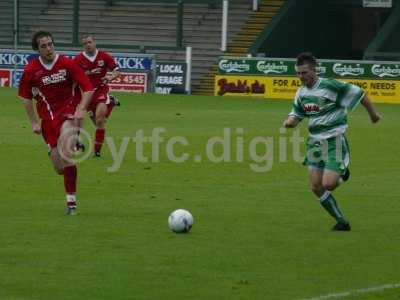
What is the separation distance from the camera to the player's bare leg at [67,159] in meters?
15.5

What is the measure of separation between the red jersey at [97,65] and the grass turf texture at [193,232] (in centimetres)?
159

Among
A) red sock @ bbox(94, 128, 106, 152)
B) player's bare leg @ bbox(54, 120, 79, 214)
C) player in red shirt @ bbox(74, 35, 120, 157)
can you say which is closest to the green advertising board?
player in red shirt @ bbox(74, 35, 120, 157)

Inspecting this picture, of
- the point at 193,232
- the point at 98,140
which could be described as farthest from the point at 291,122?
the point at 98,140

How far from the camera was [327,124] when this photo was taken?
1447cm

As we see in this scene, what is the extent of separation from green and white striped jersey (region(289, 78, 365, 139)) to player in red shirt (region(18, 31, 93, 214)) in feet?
8.79

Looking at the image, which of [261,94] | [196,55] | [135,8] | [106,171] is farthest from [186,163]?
[135,8]

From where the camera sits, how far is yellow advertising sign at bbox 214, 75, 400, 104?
4269 centimetres

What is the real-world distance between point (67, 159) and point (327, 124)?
3151 mm

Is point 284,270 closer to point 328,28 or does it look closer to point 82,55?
point 82,55

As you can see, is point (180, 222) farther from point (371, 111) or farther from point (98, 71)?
point (98, 71)

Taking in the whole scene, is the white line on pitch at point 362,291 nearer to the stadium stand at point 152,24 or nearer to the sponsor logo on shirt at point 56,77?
the sponsor logo on shirt at point 56,77

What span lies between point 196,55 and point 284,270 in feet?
136

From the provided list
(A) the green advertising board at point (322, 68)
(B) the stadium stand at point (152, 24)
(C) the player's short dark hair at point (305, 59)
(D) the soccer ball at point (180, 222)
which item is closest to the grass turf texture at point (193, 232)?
(D) the soccer ball at point (180, 222)

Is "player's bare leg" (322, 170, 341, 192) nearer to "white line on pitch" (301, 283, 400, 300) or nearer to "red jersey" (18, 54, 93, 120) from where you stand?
"red jersey" (18, 54, 93, 120)
